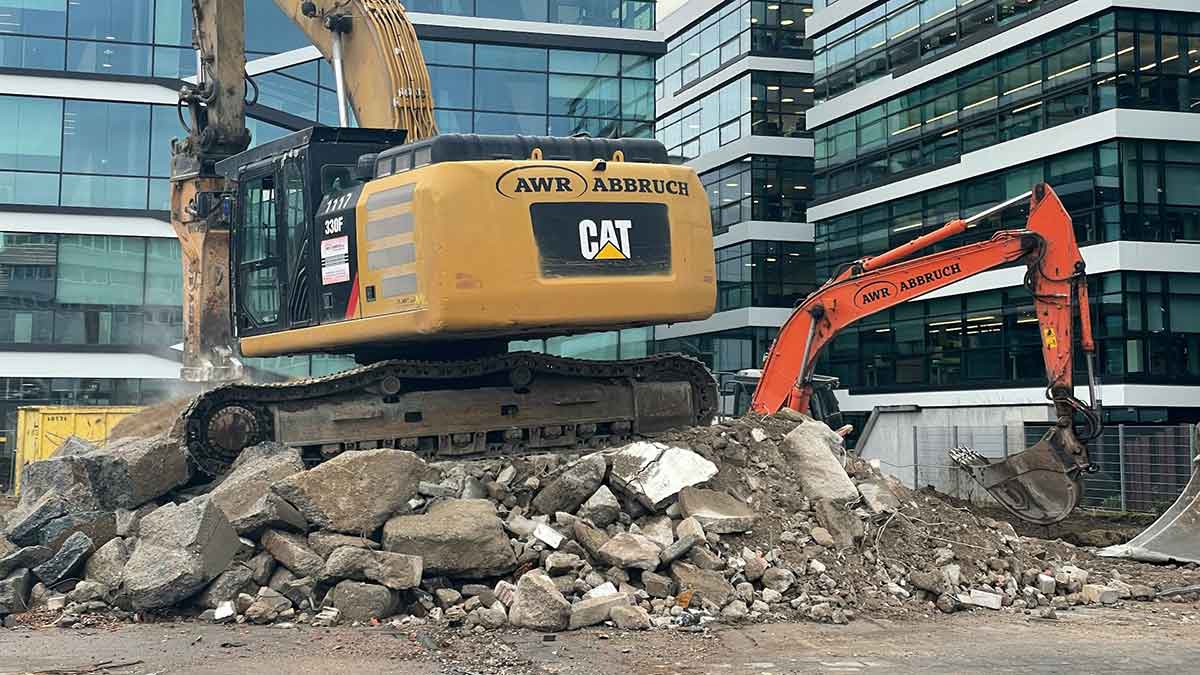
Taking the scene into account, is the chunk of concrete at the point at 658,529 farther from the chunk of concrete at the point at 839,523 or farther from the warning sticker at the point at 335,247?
the warning sticker at the point at 335,247

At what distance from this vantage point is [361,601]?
10.4 metres

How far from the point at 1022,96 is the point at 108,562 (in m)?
28.3

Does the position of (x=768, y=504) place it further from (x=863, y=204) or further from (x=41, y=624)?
(x=863, y=204)

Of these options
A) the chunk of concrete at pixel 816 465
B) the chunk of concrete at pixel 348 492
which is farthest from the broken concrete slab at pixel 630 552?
the chunk of concrete at pixel 816 465

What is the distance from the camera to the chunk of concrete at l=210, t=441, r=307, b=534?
1092 cm

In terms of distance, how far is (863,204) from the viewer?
40281mm

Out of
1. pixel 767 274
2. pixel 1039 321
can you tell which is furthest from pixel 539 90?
pixel 1039 321

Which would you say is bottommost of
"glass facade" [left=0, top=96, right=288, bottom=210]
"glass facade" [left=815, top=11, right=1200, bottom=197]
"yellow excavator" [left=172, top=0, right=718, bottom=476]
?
"yellow excavator" [left=172, top=0, right=718, bottom=476]

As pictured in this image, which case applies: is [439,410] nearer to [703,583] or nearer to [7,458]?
[703,583]

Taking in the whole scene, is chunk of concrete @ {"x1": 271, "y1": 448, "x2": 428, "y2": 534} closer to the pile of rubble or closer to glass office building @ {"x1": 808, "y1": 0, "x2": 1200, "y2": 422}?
the pile of rubble

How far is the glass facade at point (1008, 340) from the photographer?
97.6ft

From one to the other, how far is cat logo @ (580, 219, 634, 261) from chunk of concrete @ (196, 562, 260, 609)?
4.27m

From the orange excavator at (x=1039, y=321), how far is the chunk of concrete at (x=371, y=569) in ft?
25.9

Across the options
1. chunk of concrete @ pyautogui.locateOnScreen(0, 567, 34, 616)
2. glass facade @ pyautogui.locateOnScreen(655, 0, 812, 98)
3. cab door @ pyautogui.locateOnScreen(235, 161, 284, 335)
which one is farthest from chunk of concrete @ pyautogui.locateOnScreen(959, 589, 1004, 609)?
glass facade @ pyautogui.locateOnScreen(655, 0, 812, 98)
